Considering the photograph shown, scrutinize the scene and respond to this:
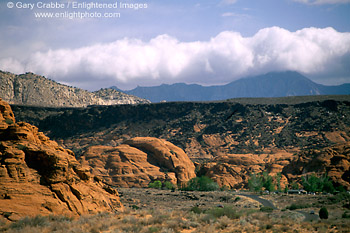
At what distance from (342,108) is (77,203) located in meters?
110

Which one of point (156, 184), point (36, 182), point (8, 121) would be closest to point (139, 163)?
point (156, 184)

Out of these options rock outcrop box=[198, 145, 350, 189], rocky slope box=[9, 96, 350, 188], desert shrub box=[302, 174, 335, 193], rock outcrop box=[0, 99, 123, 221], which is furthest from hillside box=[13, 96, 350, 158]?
rock outcrop box=[0, 99, 123, 221]

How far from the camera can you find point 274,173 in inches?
2712

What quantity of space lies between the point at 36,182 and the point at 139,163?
49244 millimetres

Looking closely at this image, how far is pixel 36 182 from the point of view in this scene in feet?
66.4

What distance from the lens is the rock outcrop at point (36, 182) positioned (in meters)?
18.7

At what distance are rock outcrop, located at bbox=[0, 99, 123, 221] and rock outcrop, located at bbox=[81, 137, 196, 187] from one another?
39318 millimetres

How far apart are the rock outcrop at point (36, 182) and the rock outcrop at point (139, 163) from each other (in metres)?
39.3

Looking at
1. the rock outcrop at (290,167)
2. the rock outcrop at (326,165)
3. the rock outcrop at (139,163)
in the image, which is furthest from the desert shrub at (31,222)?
the rock outcrop at (326,165)

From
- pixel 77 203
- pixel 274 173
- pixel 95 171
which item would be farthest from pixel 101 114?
pixel 77 203

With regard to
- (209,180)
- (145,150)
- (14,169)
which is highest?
(14,169)

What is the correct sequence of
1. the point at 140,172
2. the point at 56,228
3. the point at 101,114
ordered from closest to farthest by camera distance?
the point at 56,228 < the point at 140,172 < the point at 101,114

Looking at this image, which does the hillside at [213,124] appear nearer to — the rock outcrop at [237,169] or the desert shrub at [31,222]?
the rock outcrop at [237,169]

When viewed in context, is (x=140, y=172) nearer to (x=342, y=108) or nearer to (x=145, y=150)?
(x=145, y=150)
